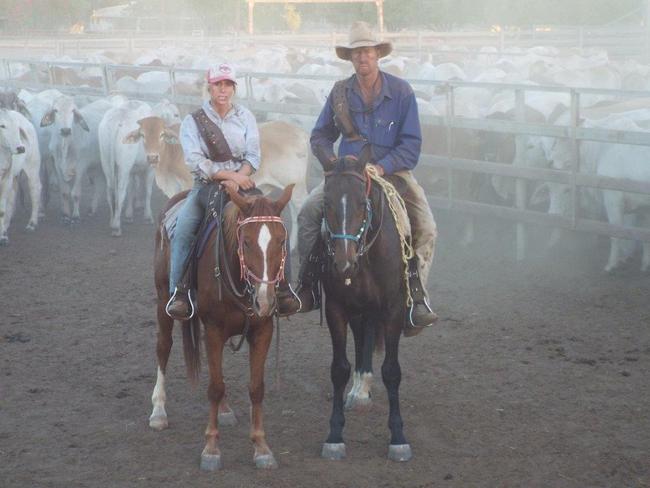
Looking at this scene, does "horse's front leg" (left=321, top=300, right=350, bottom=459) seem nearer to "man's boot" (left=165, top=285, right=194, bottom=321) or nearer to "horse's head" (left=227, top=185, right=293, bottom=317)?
"horse's head" (left=227, top=185, right=293, bottom=317)

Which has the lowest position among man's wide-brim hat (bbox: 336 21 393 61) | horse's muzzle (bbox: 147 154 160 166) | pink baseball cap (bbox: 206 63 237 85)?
horse's muzzle (bbox: 147 154 160 166)

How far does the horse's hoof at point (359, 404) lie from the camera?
6.96 m

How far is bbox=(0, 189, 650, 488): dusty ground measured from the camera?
5840 mm

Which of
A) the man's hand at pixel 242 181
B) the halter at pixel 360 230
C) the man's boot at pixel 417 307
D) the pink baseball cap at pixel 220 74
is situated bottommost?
the man's boot at pixel 417 307

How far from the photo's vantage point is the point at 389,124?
→ 21.3 ft

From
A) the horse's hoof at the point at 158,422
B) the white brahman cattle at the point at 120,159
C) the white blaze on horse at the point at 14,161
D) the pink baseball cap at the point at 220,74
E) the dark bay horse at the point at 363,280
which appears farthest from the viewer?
the white brahman cattle at the point at 120,159

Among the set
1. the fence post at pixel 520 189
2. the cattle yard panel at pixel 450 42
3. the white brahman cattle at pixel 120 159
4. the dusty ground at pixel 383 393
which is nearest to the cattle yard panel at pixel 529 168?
the fence post at pixel 520 189

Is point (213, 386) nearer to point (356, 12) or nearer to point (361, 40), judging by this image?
point (361, 40)

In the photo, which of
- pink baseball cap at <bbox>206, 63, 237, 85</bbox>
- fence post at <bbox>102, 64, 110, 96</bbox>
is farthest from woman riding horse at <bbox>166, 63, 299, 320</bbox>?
fence post at <bbox>102, 64, 110, 96</bbox>

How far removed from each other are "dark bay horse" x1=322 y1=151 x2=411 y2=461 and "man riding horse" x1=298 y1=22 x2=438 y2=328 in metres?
0.21

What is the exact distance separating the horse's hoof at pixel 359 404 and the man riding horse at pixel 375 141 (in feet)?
2.72

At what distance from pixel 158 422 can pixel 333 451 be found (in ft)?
4.09

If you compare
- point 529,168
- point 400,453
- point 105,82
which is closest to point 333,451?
point 400,453

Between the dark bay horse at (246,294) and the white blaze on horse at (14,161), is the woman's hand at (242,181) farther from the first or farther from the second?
the white blaze on horse at (14,161)
